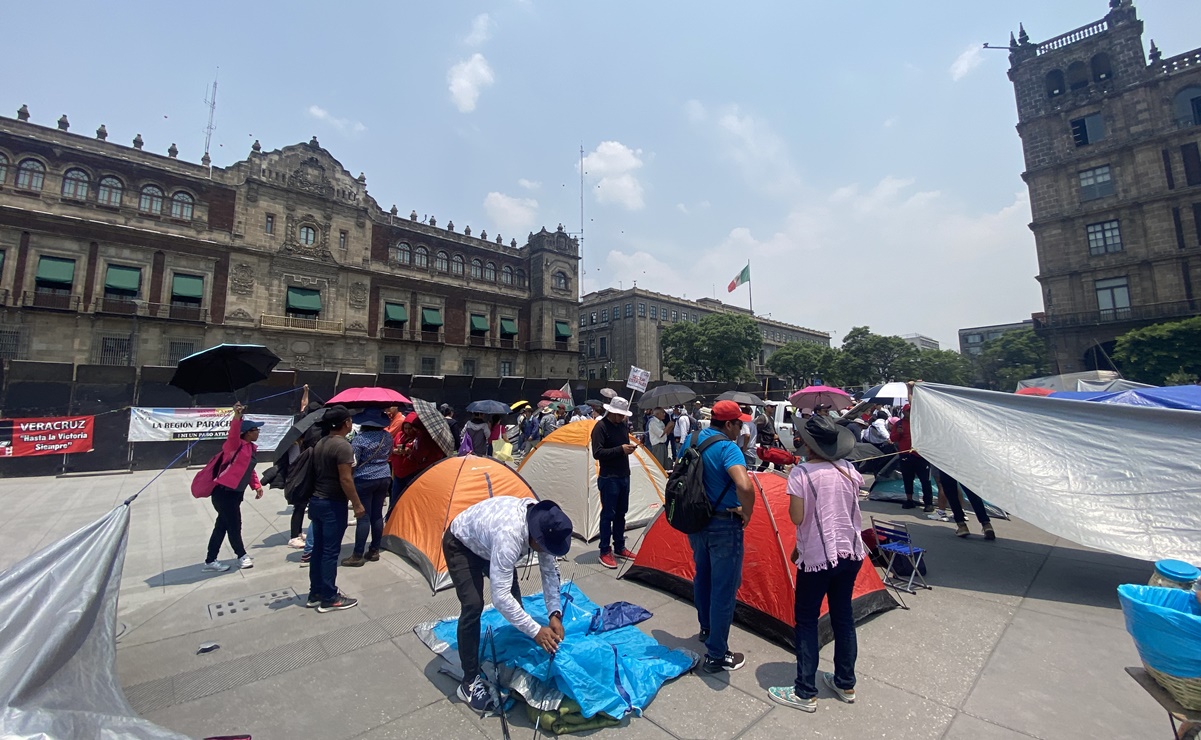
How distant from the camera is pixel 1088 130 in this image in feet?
Answer: 104

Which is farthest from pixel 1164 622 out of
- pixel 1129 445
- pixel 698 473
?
pixel 1129 445

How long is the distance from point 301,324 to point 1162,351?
47515 mm

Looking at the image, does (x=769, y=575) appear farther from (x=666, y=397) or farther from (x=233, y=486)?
(x=666, y=397)

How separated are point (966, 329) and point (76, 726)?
128612mm

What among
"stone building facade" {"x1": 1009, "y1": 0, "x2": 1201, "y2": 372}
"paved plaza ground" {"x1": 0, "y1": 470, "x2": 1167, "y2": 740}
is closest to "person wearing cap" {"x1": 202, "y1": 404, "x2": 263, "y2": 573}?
"paved plaza ground" {"x1": 0, "y1": 470, "x2": 1167, "y2": 740}

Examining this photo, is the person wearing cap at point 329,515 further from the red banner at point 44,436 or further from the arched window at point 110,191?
the arched window at point 110,191

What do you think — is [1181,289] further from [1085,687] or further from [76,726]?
[76,726]

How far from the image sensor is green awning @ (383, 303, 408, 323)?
3219cm

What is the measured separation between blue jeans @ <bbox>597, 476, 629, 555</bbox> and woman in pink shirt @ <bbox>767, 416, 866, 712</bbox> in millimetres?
2756

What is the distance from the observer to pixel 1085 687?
11.1 feet

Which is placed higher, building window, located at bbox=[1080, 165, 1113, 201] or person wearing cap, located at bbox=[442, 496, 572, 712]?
building window, located at bbox=[1080, 165, 1113, 201]

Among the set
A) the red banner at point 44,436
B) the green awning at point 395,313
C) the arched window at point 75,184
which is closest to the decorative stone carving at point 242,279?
the arched window at point 75,184

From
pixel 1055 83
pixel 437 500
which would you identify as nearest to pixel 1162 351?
pixel 1055 83

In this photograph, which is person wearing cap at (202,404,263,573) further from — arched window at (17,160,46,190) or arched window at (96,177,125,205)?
arched window at (17,160,46,190)
